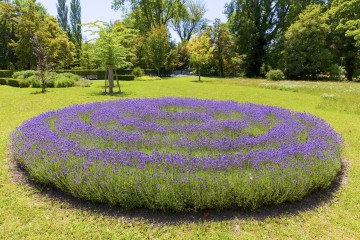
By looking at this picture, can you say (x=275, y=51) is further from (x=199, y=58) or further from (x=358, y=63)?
(x=199, y=58)

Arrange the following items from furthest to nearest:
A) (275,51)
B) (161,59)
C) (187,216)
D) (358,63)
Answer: (275,51), (161,59), (358,63), (187,216)

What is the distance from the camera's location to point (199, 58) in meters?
34.8

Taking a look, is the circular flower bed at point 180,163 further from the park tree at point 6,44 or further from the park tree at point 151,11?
the park tree at point 151,11

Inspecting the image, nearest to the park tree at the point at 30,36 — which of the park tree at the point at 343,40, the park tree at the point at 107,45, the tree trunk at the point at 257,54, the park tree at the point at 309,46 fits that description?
the park tree at the point at 107,45

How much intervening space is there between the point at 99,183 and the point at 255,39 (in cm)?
4560

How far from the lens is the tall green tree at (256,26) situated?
145 feet

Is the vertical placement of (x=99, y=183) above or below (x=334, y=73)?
below

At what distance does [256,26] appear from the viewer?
4447 centimetres

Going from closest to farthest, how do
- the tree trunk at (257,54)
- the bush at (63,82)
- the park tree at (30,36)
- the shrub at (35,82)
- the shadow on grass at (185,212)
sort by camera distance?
the shadow on grass at (185,212)
the shrub at (35,82)
the bush at (63,82)
the park tree at (30,36)
the tree trunk at (257,54)

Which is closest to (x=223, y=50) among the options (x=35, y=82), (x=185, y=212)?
(x=35, y=82)

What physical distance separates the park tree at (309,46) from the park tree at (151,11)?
2743 centimetres

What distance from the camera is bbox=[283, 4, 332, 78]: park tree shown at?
35375 millimetres

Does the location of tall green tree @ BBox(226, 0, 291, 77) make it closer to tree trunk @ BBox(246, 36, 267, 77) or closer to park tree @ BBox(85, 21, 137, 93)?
tree trunk @ BBox(246, 36, 267, 77)

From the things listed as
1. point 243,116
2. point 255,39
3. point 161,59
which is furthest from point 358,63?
point 243,116
